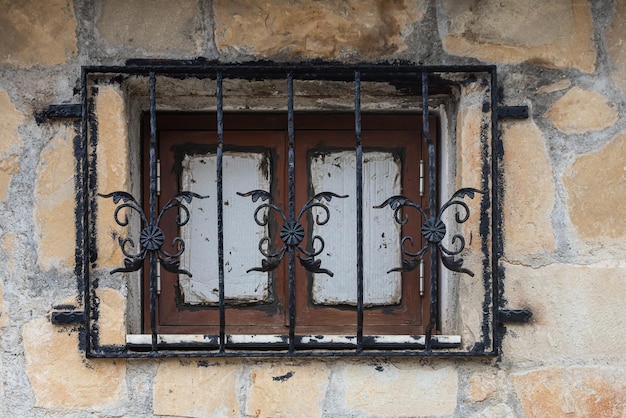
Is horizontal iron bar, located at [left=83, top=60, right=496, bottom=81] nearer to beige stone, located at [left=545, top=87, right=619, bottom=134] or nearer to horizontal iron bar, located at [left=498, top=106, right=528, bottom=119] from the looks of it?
horizontal iron bar, located at [left=498, top=106, right=528, bottom=119]

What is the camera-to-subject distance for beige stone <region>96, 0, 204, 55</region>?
170 centimetres

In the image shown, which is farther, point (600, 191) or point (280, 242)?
point (280, 242)

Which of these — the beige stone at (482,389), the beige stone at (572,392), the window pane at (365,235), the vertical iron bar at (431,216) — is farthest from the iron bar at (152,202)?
the beige stone at (572,392)

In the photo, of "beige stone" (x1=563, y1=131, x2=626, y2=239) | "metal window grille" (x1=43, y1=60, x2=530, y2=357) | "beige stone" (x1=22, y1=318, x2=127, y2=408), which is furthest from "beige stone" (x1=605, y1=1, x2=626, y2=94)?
"beige stone" (x1=22, y1=318, x2=127, y2=408)

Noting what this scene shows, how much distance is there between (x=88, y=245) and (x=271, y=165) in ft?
1.56

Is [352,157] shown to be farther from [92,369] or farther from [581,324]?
[92,369]

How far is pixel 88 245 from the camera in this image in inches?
65.6

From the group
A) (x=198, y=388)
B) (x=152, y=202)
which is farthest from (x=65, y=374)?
(x=152, y=202)

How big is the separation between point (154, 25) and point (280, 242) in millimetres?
585

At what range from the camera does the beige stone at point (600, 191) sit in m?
1.68

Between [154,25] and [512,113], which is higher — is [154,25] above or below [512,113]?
above

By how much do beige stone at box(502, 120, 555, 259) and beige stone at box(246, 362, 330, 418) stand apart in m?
0.52

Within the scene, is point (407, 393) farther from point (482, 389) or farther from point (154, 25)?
point (154, 25)

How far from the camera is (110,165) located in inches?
66.7
